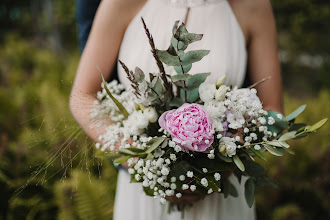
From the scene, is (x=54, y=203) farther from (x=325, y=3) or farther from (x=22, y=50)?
(x=325, y=3)

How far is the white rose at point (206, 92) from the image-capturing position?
3.88 feet

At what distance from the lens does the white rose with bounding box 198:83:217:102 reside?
3.88 ft

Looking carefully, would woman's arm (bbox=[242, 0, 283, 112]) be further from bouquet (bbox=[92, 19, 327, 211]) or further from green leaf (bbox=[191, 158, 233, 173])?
green leaf (bbox=[191, 158, 233, 173])

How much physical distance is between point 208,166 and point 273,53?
2.35 ft

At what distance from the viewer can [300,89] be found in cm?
766

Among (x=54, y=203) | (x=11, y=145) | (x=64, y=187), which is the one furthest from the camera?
(x=11, y=145)

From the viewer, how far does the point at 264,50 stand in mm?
1660

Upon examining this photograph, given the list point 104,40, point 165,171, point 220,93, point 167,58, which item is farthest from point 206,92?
point 104,40

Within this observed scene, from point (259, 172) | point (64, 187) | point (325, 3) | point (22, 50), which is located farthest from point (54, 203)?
point (325, 3)

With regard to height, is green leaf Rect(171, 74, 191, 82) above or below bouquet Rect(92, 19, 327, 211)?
above

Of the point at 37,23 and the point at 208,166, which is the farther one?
the point at 37,23

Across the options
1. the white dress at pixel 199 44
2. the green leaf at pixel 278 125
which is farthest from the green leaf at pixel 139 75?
the green leaf at pixel 278 125

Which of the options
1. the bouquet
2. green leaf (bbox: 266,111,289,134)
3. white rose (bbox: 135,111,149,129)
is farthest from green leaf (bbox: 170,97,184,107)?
green leaf (bbox: 266,111,289,134)

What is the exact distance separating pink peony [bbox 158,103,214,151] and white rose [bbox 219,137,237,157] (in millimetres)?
44
